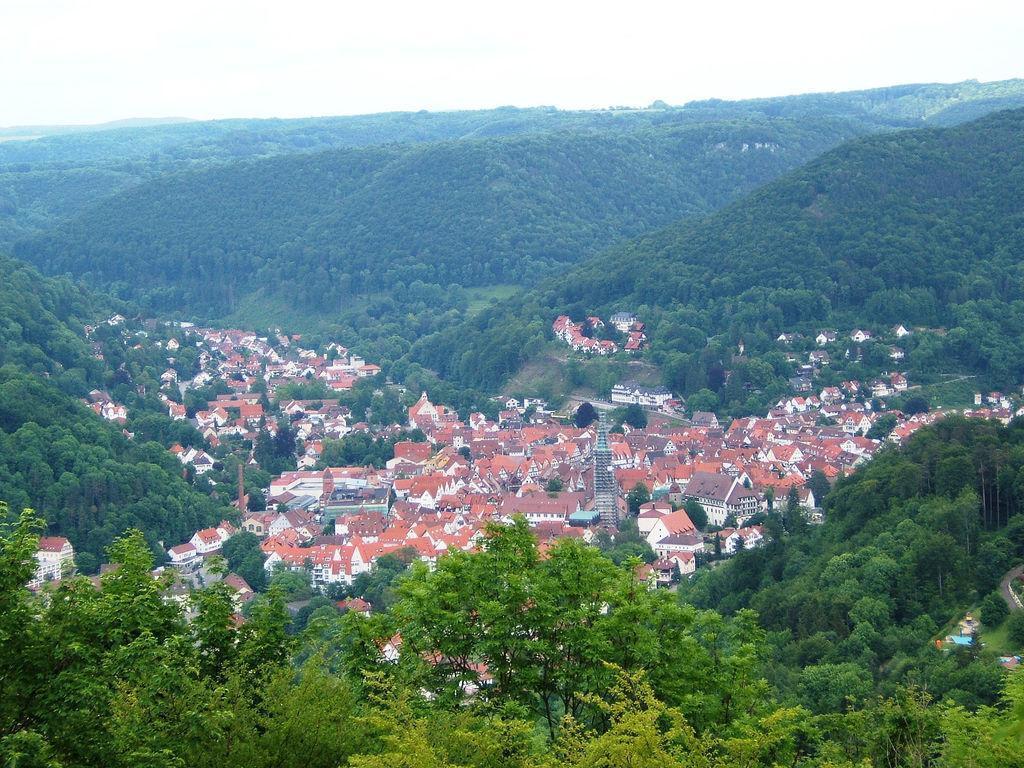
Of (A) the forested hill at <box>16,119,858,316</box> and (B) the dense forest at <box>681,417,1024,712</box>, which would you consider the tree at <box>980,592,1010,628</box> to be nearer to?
(B) the dense forest at <box>681,417,1024,712</box>

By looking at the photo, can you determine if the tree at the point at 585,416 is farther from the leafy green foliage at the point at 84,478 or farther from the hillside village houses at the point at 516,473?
the leafy green foliage at the point at 84,478

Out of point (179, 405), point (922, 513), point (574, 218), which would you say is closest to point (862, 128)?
point (574, 218)

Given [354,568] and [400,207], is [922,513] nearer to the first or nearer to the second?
[354,568]

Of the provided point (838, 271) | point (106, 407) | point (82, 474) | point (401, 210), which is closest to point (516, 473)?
point (82, 474)

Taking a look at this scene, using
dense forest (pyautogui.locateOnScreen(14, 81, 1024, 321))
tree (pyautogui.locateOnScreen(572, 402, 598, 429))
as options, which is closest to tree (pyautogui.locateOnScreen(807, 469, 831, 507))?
tree (pyautogui.locateOnScreen(572, 402, 598, 429))

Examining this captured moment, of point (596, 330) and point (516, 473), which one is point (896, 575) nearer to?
point (516, 473)
